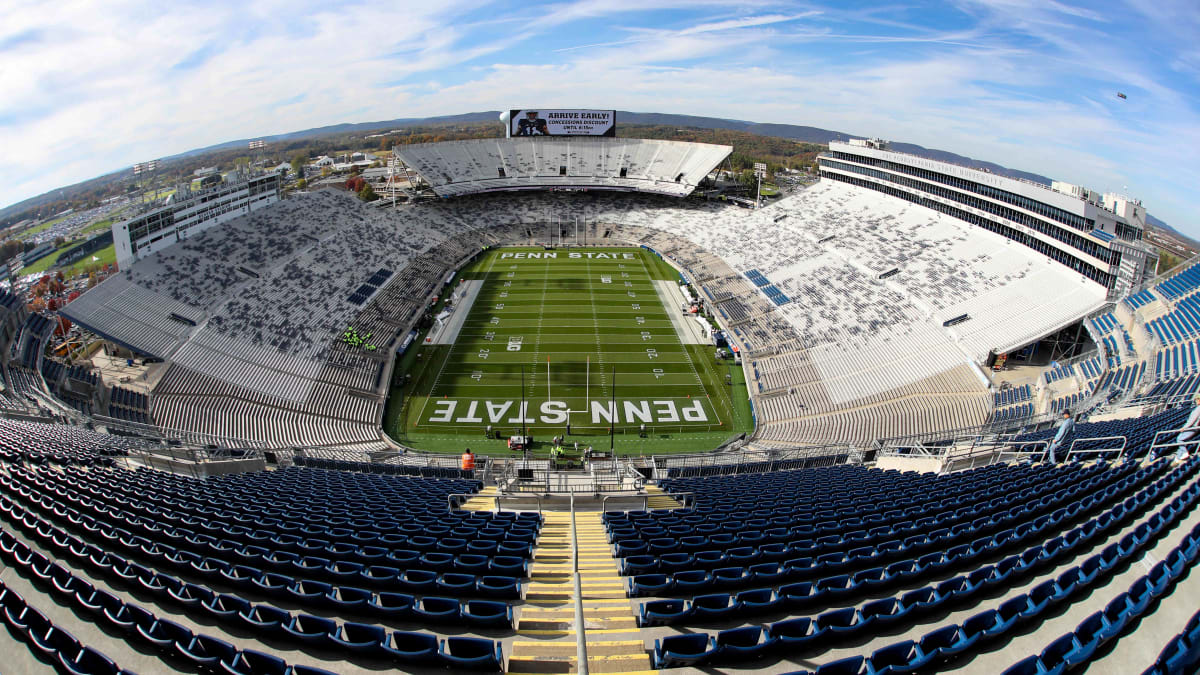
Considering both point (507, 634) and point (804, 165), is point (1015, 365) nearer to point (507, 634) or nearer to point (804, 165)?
point (507, 634)

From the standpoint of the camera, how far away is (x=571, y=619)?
7570 mm

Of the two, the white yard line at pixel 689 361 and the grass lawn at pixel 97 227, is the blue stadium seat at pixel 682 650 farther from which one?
the grass lawn at pixel 97 227

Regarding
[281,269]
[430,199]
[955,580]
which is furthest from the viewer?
[430,199]

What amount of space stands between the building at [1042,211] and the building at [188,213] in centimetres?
5456

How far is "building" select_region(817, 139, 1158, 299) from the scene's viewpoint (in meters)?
30.7

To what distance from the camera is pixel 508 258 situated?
56.6 meters

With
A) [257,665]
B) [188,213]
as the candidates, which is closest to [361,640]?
[257,665]

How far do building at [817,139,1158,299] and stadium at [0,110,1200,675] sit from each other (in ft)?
→ 0.81

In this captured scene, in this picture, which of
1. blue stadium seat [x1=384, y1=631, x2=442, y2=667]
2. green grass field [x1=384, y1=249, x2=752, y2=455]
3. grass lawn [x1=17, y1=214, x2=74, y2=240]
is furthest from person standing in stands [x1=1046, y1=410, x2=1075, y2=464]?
grass lawn [x1=17, y1=214, x2=74, y2=240]

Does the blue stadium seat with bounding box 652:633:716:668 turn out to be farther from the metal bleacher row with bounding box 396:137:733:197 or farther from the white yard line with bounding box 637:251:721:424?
the metal bleacher row with bounding box 396:137:733:197

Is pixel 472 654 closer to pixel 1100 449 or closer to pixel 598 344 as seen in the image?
pixel 1100 449

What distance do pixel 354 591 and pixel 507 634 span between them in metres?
2.19

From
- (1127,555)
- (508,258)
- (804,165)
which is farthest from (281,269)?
(804,165)

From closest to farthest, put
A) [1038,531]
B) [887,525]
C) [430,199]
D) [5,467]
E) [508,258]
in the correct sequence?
1. [1038,531]
2. [887,525]
3. [5,467]
4. [508,258]
5. [430,199]
